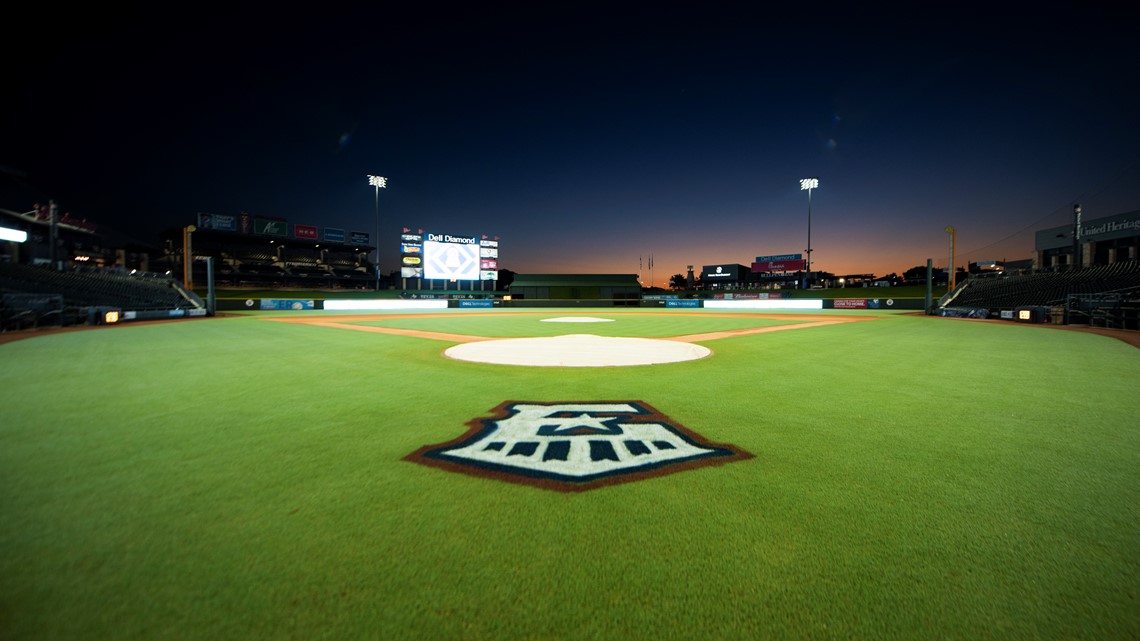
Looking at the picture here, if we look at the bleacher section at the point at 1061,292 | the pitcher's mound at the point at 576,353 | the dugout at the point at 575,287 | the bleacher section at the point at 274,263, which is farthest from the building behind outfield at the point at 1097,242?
the bleacher section at the point at 274,263

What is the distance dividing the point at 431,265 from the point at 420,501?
50851 mm

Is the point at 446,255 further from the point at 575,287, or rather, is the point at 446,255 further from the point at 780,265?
the point at 780,265

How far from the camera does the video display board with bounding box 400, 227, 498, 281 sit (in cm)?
5025

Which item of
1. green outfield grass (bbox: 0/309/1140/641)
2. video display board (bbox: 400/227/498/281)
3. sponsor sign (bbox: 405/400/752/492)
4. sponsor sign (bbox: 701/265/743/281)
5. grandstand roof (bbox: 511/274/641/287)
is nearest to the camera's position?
green outfield grass (bbox: 0/309/1140/641)

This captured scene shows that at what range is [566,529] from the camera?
2420mm

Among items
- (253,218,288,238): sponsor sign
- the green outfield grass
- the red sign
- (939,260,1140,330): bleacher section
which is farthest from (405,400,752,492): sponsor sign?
the red sign

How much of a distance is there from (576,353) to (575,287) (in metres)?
51.3

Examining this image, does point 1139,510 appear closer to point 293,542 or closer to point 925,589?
point 925,589

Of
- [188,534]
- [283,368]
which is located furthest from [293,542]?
[283,368]

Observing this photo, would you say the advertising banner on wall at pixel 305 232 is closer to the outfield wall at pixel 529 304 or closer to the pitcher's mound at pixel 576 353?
the outfield wall at pixel 529 304

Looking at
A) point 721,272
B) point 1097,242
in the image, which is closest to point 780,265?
point 721,272

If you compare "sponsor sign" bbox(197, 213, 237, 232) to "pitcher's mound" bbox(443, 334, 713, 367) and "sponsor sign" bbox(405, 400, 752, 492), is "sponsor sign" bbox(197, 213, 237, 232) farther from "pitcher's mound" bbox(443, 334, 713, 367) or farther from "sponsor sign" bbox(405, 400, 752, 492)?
"sponsor sign" bbox(405, 400, 752, 492)

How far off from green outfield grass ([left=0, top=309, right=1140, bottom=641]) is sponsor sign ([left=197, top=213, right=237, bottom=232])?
257 feet

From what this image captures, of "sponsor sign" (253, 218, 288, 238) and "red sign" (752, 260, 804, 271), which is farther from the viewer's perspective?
"red sign" (752, 260, 804, 271)
